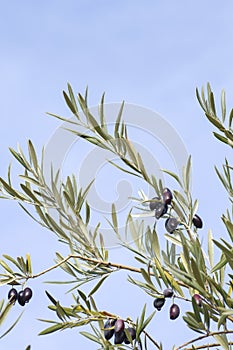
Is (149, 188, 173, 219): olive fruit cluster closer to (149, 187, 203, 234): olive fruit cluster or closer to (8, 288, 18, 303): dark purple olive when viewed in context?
(149, 187, 203, 234): olive fruit cluster

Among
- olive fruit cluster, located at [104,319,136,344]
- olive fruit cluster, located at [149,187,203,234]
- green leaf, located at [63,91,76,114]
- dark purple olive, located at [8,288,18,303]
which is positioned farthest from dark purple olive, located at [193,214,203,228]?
dark purple olive, located at [8,288,18,303]

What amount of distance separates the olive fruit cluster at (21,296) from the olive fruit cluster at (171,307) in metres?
0.48

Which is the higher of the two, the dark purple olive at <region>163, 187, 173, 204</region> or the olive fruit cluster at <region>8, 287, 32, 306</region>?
the dark purple olive at <region>163, 187, 173, 204</region>

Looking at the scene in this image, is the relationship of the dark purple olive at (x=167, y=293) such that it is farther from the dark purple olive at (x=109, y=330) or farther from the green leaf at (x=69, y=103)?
the green leaf at (x=69, y=103)

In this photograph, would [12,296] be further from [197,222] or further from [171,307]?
[197,222]

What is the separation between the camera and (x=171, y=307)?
251cm

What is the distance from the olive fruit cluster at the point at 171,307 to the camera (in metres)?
2.50

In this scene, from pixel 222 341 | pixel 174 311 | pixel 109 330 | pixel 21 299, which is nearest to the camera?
pixel 222 341

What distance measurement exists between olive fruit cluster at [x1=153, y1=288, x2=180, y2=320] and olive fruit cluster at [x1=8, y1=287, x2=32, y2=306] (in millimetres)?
478

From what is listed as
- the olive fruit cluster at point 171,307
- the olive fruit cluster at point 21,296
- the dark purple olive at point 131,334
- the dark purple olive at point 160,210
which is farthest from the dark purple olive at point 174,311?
the olive fruit cluster at point 21,296

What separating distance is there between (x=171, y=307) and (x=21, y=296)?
1.85 feet

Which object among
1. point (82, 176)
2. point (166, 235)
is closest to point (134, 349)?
point (166, 235)

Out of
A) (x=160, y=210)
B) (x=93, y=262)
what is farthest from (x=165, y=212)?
(x=93, y=262)

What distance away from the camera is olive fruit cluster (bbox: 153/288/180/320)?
2504 millimetres
